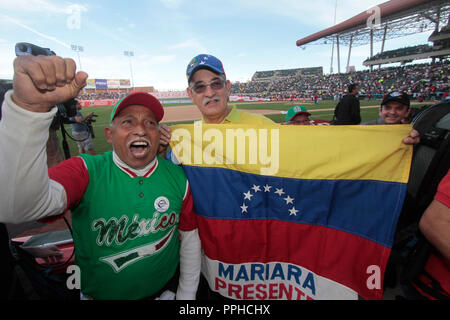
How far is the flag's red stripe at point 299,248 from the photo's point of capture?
1.84 meters

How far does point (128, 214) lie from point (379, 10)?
41398 mm

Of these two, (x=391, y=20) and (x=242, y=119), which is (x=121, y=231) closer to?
(x=242, y=119)

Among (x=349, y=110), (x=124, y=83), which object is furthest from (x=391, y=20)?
(x=124, y=83)

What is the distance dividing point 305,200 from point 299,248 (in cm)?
46

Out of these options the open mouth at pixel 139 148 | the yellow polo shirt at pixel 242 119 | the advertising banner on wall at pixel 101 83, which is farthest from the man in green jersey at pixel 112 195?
the advertising banner on wall at pixel 101 83

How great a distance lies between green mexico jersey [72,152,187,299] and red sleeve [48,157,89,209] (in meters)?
0.05

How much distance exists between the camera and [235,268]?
2000mm

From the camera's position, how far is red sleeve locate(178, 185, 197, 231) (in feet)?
5.74

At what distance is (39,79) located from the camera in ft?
3.03

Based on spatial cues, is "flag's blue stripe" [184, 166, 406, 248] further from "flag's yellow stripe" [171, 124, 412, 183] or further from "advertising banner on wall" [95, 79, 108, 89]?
"advertising banner on wall" [95, 79, 108, 89]

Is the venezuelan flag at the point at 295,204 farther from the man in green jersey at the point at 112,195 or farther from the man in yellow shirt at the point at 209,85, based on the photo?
the man in yellow shirt at the point at 209,85

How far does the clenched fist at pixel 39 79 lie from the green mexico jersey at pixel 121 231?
595mm

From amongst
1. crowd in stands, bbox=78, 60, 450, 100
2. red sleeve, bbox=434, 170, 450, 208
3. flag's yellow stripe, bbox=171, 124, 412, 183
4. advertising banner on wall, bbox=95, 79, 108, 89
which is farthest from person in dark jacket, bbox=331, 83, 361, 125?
advertising banner on wall, bbox=95, 79, 108, 89
